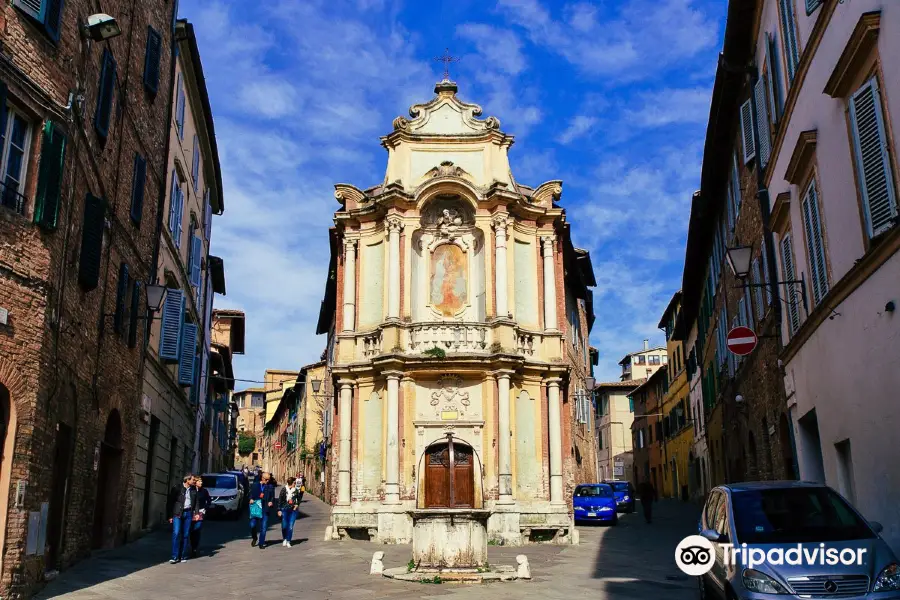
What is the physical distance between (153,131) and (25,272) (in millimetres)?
9829

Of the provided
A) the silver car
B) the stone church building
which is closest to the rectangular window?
the silver car

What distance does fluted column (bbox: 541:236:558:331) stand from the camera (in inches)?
1016

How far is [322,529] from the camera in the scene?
87.8 feet

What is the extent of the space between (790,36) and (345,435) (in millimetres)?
16522

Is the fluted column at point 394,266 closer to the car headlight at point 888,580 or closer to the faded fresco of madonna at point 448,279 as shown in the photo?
the faded fresco of madonna at point 448,279

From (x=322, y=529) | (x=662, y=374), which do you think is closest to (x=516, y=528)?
(x=322, y=529)

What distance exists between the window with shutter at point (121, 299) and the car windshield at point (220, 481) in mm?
13182

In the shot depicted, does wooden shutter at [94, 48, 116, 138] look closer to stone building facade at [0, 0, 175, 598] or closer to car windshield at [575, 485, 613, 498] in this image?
stone building facade at [0, 0, 175, 598]

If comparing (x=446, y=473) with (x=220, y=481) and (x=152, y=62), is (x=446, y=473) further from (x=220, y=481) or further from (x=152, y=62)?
(x=152, y=62)

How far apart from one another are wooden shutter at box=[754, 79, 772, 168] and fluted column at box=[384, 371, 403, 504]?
11.7 m

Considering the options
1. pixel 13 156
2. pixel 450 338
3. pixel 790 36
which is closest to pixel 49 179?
pixel 13 156

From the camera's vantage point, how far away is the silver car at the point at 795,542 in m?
7.68

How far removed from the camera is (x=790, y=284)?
15.5m

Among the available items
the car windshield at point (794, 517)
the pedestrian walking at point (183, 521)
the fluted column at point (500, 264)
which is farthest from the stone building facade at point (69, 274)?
the fluted column at point (500, 264)
